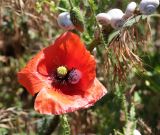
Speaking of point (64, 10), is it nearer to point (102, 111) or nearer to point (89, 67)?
point (89, 67)

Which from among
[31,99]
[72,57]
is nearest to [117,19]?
[72,57]

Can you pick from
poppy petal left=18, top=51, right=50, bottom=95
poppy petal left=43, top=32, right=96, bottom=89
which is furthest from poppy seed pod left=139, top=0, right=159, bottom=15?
poppy petal left=18, top=51, right=50, bottom=95

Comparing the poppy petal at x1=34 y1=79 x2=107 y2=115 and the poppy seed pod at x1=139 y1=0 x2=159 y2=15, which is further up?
the poppy seed pod at x1=139 y1=0 x2=159 y2=15

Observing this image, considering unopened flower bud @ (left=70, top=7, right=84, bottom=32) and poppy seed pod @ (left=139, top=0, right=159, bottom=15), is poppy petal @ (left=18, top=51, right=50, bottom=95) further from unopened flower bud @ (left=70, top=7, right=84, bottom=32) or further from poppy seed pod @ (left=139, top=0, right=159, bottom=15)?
poppy seed pod @ (left=139, top=0, right=159, bottom=15)

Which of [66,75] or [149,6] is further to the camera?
[66,75]

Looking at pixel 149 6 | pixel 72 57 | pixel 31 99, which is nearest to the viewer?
pixel 149 6

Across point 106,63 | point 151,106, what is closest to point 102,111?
point 151,106

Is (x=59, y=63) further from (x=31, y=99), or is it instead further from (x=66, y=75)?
(x=31, y=99)
